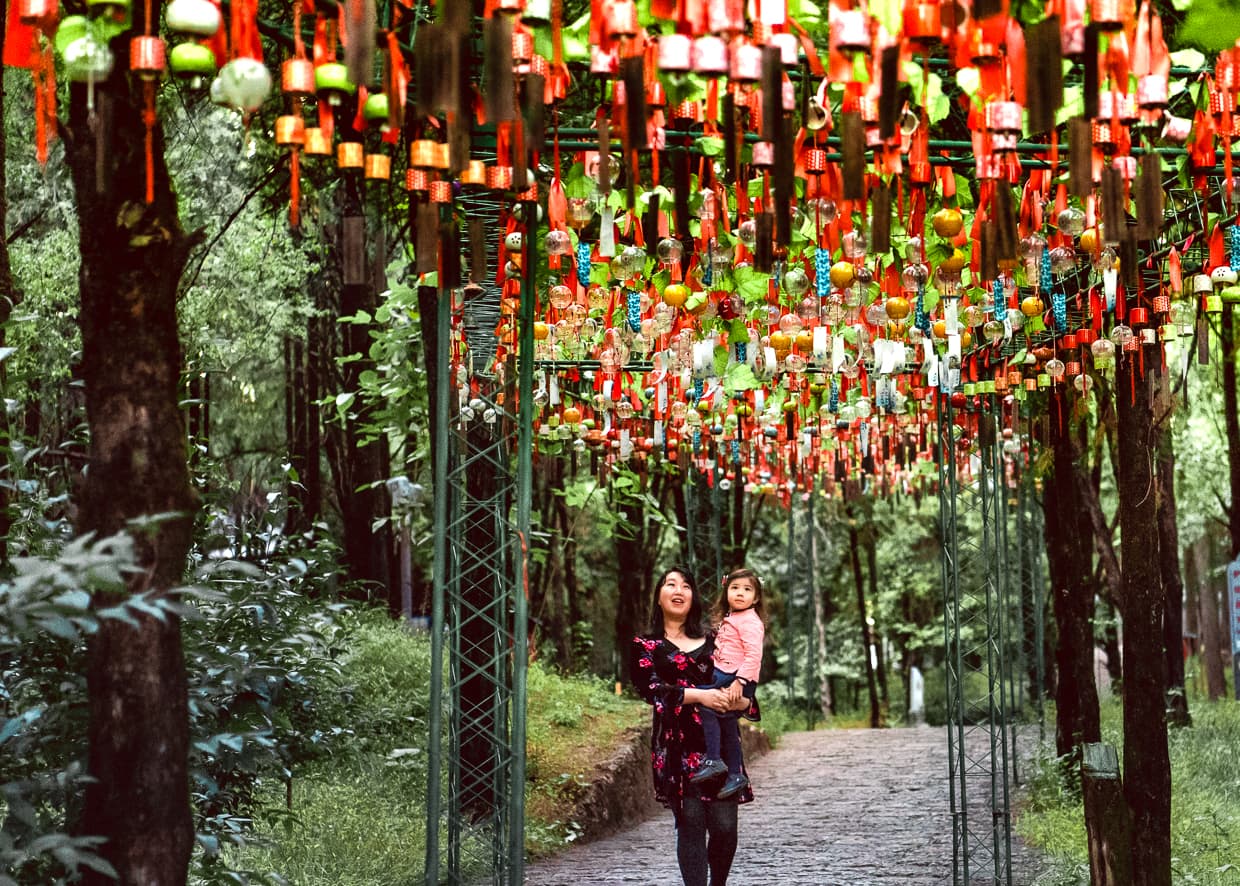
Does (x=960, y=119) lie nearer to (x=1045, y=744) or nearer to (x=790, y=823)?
(x=790, y=823)

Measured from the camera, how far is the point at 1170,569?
1731 cm

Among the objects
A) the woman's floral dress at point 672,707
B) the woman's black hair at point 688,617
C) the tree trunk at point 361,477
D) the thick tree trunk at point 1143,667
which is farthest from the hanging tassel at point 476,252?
the tree trunk at point 361,477

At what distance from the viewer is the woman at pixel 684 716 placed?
6949 millimetres

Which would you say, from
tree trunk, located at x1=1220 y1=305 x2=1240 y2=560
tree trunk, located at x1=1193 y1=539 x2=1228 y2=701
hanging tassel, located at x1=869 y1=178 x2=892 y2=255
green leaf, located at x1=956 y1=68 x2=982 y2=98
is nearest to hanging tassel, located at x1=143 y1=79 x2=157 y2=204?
hanging tassel, located at x1=869 y1=178 x2=892 y2=255

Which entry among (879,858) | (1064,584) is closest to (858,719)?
(1064,584)

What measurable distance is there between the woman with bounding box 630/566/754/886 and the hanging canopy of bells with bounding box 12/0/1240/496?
61.3 inches

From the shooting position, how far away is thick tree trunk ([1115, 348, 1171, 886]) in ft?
26.8

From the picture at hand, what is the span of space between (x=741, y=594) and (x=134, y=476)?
387 centimetres

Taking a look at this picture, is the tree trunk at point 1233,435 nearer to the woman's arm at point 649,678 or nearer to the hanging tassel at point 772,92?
the woman's arm at point 649,678

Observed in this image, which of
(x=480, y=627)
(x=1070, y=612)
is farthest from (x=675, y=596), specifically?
(x=1070, y=612)

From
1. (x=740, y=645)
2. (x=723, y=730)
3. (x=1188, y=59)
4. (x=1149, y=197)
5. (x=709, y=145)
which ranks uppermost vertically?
(x=1188, y=59)

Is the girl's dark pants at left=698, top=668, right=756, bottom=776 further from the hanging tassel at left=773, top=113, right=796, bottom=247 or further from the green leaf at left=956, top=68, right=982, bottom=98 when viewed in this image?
the hanging tassel at left=773, top=113, right=796, bottom=247

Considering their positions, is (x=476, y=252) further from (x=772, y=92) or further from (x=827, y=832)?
(x=827, y=832)

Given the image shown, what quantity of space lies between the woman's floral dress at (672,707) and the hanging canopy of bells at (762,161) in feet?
5.58
